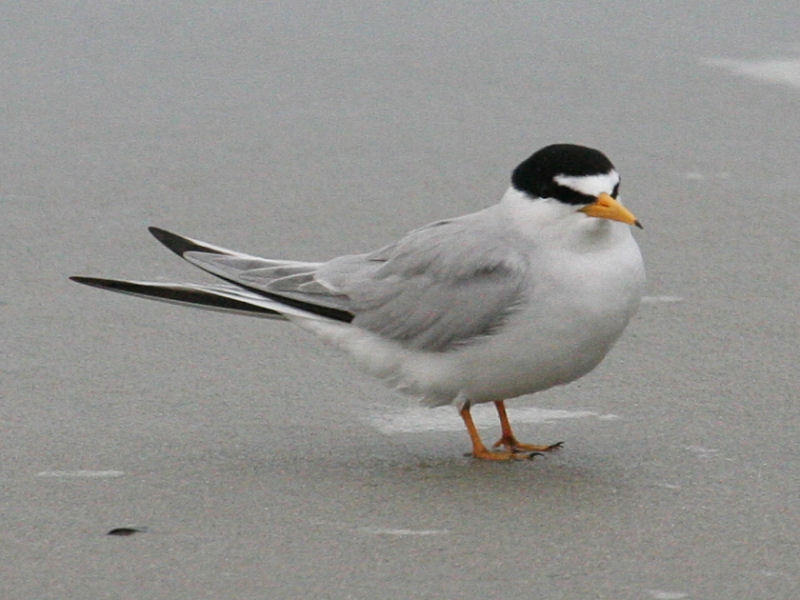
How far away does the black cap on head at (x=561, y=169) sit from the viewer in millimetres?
4484

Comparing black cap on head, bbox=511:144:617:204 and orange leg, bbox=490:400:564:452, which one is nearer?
black cap on head, bbox=511:144:617:204

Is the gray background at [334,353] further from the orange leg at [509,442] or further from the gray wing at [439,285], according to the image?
the gray wing at [439,285]

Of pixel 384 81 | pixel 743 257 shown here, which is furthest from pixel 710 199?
pixel 384 81

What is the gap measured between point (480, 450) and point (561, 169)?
741 mm

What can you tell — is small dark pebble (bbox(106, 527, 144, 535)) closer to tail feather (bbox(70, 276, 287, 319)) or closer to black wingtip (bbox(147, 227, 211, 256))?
tail feather (bbox(70, 276, 287, 319))

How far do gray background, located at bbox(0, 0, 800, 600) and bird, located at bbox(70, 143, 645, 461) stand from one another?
0.23 m

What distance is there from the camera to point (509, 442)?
15.6ft

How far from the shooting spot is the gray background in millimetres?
3939

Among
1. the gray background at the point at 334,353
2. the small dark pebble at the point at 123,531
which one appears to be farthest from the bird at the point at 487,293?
the small dark pebble at the point at 123,531

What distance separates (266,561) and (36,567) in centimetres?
47

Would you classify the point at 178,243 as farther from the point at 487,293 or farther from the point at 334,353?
the point at 487,293

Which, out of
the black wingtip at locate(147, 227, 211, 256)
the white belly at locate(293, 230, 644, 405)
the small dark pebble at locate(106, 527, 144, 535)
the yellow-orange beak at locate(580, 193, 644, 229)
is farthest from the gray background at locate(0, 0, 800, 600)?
the yellow-orange beak at locate(580, 193, 644, 229)

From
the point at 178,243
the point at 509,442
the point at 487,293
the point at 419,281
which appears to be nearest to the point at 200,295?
the point at 178,243

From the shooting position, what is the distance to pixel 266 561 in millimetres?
3855
